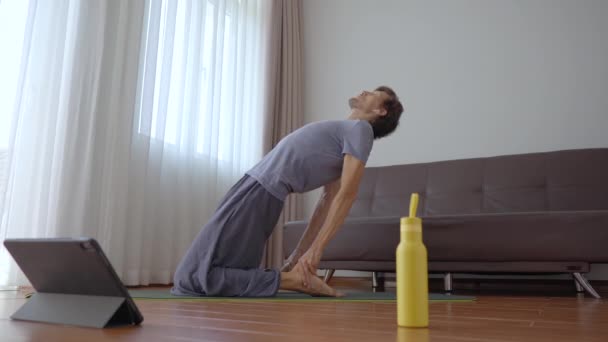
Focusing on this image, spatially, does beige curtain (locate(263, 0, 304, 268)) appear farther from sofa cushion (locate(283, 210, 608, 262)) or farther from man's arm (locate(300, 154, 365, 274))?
man's arm (locate(300, 154, 365, 274))

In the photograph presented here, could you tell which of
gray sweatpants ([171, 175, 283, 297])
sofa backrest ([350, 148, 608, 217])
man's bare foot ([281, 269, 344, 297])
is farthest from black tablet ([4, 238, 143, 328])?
sofa backrest ([350, 148, 608, 217])

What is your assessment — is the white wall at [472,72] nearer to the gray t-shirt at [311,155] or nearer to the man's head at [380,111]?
the man's head at [380,111]

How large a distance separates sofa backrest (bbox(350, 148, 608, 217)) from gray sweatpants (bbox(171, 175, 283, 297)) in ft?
5.14

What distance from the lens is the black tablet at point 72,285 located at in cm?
89

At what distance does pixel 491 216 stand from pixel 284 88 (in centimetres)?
206

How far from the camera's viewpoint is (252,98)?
12.3 ft

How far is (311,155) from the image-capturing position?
1.77 m

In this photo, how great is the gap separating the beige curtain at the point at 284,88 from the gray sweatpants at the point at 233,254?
1.91 metres

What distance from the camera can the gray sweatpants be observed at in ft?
5.41

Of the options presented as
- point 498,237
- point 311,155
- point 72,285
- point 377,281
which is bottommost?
point 377,281

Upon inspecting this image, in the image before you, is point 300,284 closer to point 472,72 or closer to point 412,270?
point 412,270

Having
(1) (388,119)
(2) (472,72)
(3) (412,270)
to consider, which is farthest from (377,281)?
(3) (412,270)

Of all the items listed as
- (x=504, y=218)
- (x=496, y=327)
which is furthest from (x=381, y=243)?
(x=496, y=327)

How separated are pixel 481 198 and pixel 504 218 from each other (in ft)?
2.49
